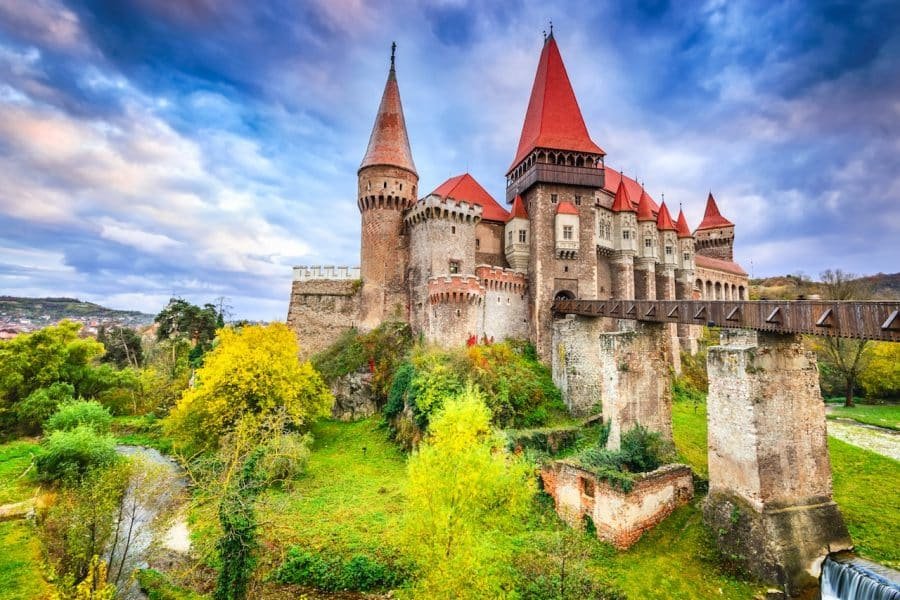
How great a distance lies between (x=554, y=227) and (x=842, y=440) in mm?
18495

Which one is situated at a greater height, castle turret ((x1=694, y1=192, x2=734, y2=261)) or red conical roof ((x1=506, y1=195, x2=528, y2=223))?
castle turret ((x1=694, y1=192, x2=734, y2=261))

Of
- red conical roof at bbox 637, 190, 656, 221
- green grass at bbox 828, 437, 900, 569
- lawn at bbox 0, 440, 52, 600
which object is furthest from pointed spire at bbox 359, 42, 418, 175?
green grass at bbox 828, 437, 900, 569

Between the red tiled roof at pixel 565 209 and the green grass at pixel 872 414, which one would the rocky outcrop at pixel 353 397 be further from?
the green grass at pixel 872 414

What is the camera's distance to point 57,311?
115m

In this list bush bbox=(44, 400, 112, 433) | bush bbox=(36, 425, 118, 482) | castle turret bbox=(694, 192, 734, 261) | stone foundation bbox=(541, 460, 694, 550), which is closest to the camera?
stone foundation bbox=(541, 460, 694, 550)

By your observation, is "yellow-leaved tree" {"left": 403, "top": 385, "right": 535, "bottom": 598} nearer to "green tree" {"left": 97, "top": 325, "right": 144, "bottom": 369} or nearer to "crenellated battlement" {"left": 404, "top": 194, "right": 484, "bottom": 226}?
"crenellated battlement" {"left": 404, "top": 194, "right": 484, "bottom": 226}

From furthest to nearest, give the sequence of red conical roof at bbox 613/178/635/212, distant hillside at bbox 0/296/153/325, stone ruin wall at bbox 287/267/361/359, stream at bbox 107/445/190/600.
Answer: distant hillside at bbox 0/296/153/325 < red conical roof at bbox 613/178/635/212 < stone ruin wall at bbox 287/267/361/359 < stream at bbox 107/445/190/600

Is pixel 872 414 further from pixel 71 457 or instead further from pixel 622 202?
pixel 71 457

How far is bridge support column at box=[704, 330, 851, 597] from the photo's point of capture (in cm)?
1097

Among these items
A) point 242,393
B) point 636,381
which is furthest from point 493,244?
point 242,393

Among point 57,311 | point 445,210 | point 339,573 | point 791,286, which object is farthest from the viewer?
point 57,311

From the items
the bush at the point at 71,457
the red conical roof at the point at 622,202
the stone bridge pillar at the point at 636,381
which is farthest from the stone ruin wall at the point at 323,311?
the red conical roof at the point at 622,202

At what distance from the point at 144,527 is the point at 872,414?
40054mm

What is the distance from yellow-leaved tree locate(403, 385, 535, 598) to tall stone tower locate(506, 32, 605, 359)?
15.3 meters
